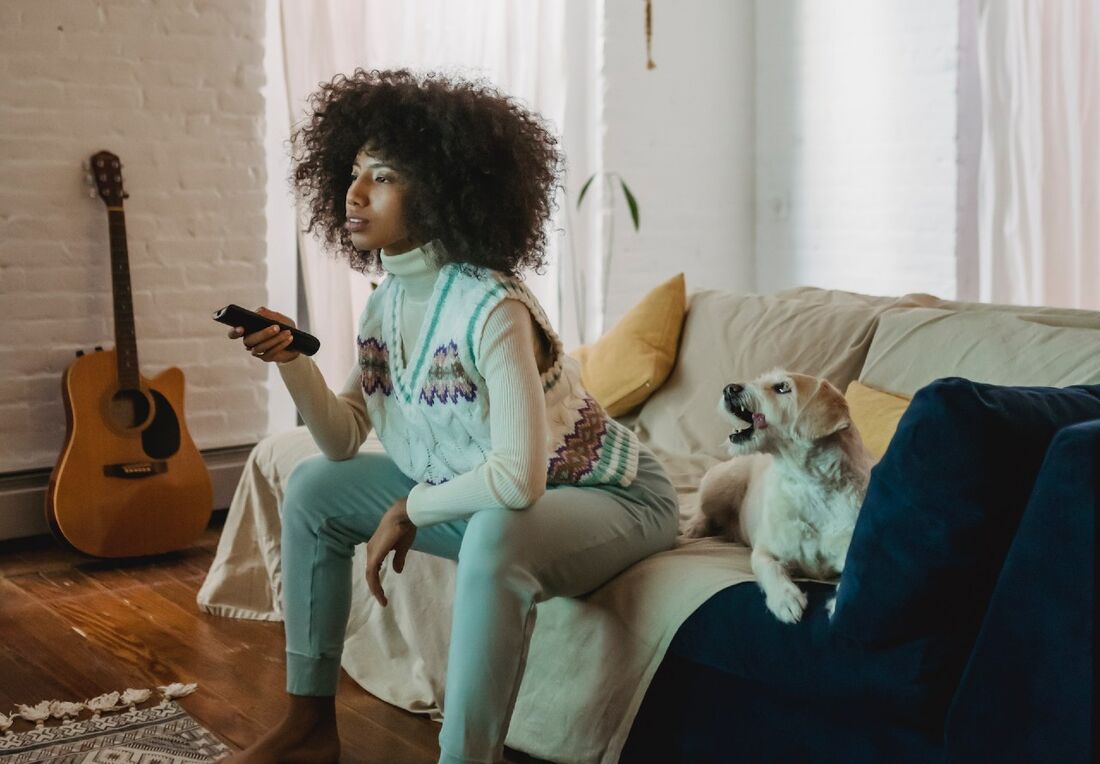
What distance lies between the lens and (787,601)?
1.72 meters

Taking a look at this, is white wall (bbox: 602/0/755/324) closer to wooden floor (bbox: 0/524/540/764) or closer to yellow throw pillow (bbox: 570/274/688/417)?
yellow throw pillow (bbox: 570/274/688/417)

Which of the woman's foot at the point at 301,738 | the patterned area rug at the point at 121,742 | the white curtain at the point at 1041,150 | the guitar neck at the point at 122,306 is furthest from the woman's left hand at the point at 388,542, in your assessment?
the white curtain at the point at 1041,150

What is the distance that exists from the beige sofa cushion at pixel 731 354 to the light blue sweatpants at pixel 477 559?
64 centimetres

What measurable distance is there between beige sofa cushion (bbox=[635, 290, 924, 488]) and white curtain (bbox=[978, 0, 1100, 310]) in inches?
59.5

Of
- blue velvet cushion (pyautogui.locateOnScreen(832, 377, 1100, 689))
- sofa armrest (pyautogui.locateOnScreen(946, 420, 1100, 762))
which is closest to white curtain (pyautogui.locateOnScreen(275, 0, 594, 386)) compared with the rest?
blue velvet cushion (pyautogui.locateOnScreen(832, 377, 1100, 689))

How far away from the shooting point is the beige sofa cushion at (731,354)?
8.49 ft

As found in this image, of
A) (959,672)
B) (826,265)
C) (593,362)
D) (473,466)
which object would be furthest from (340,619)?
(826,265)

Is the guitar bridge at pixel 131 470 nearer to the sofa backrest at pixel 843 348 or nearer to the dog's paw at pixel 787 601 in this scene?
the sofa backrest at pixel 843 348

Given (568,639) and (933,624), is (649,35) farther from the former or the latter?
(933,624)

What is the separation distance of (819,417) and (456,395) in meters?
A: 0.52

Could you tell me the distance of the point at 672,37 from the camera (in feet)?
15.6

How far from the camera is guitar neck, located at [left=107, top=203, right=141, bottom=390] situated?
3471 millimetres

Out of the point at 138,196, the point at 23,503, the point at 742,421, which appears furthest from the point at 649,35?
the point at 742,421

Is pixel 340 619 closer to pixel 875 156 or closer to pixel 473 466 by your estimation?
pixel 473 466
